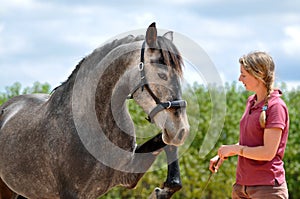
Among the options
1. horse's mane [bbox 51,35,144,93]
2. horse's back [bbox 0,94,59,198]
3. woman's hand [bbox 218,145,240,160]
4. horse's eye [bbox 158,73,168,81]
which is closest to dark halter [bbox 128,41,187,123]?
horse's eye [bbox 158,73,168,81]

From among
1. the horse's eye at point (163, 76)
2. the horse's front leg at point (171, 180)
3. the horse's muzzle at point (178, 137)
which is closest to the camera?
the horse's muzzle at point (178, 137)

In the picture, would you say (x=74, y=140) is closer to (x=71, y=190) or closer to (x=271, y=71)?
(x=71, y=190)

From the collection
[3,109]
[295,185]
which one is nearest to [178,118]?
[3,109]

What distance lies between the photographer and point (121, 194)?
10.2 metres

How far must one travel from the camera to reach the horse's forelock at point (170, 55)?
4.39 meters

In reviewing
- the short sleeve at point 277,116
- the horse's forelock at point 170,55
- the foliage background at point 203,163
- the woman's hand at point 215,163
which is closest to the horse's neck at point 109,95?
the horse's forelock at point 170,55

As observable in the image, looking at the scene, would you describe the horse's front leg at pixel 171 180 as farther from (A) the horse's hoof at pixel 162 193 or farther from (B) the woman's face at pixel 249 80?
(B) the woman's face at pixel 249 80

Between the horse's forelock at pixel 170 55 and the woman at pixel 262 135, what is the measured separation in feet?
1.53

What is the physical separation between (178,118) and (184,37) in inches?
31.9

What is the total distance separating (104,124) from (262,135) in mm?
1295

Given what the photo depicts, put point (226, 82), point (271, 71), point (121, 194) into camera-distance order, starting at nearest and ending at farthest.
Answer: point (271, 71)
point (121, 194)
point (226, 82)

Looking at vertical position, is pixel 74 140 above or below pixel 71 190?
above

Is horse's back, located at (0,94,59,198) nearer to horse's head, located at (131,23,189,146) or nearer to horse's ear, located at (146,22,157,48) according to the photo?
horse's head, located at (131,23,189,146)

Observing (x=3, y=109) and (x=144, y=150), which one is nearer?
(x=144, y=150)
